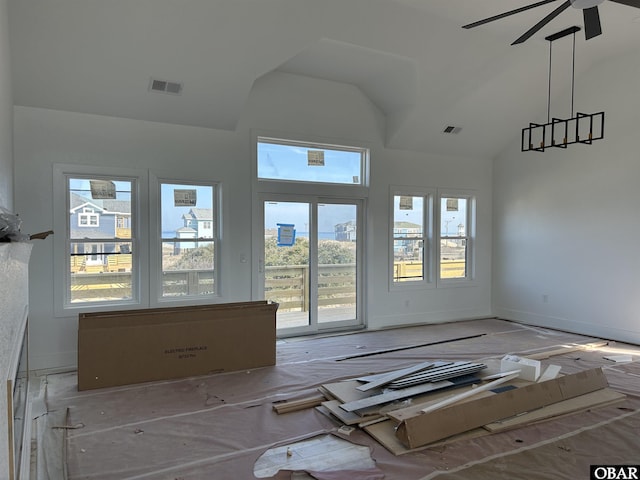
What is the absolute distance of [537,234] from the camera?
6266 mm

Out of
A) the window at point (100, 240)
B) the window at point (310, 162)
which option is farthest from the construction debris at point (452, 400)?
the window at point (310, 162)

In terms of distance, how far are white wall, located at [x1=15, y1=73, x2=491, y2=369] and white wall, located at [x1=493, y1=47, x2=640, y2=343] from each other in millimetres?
480

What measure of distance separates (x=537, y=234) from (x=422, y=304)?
2024 millimetres

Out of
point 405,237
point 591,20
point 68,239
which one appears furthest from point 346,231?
point 591,20

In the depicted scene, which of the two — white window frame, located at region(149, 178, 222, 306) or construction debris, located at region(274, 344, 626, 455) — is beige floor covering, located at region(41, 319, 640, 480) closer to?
construction debris, located at region(274, 344, 626, 455)

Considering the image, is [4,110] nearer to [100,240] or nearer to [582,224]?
[100,240]

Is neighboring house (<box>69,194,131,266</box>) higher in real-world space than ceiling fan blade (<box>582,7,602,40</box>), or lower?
lower

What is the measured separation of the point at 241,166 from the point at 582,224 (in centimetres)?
466

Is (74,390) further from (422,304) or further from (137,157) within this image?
(422,304)

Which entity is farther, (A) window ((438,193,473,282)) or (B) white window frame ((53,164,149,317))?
(A) window ((438,193,473,282))

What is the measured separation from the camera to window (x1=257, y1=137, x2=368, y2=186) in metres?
5.35

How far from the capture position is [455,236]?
22.3 ft

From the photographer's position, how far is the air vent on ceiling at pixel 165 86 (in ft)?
13.7

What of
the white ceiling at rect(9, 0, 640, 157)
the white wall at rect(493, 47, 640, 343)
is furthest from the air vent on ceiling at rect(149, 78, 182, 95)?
the white wall at rect(493, 47, 640, 343)
